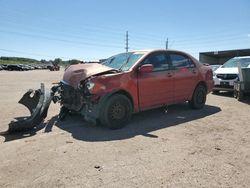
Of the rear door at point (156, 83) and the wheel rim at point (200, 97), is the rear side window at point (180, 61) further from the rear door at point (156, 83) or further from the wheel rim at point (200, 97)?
the wheel rim at point (200, 97)

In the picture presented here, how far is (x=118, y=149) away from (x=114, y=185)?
127 cm

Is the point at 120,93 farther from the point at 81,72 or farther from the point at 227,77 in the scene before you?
Answer: the point at 227,77

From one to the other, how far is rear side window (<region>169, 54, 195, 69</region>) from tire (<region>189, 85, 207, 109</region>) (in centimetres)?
74

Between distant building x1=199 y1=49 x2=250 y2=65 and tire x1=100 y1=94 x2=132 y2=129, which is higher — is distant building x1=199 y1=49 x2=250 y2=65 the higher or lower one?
the higher one

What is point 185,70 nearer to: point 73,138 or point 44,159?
point 73,138

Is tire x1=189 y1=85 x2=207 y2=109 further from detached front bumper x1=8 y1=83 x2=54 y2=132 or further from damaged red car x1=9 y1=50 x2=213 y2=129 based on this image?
detached front bumper x1=8 y1=83 x2=54 y2=132

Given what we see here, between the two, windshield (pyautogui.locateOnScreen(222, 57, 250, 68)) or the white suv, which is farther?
windshield (pyautogui.locateOnScreen(222, 57, 250, 68))

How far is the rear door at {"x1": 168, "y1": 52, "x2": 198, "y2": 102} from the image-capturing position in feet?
23.0

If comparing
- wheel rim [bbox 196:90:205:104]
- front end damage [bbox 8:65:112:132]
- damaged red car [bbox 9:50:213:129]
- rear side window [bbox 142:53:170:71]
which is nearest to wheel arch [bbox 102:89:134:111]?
damaged red car [bbox 9:50:213:129]

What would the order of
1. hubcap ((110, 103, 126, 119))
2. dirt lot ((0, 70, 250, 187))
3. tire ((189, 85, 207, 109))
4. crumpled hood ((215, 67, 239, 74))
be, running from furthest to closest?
crumpled hood ((215, 67, 239, 74)) → tire ((189, 85, 207, 109)) → hubcap ((110, 103, 126, 119)) → dirt lot ((0, 70, 250, 187))

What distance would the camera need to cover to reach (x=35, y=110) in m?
5.91

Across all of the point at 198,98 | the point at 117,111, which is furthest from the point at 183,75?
the point at 117,111

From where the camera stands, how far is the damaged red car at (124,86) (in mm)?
5609

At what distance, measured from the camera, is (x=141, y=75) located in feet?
20.1
